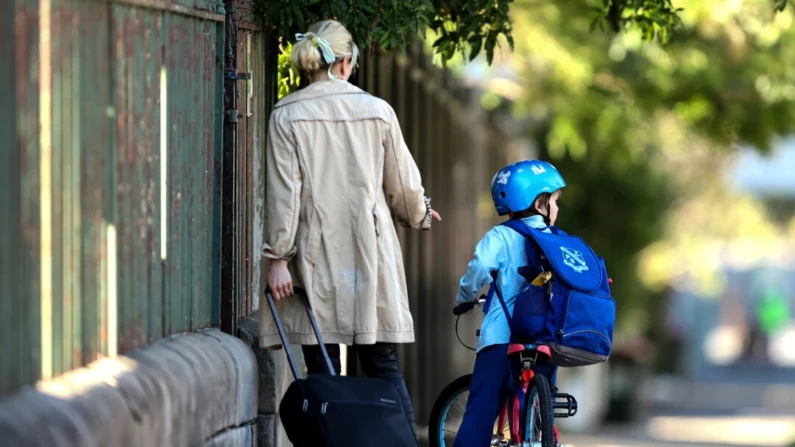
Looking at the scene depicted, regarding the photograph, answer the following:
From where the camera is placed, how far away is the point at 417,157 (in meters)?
13.5

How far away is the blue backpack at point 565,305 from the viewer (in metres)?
6.25

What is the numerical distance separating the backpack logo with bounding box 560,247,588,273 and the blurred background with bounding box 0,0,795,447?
1411mm

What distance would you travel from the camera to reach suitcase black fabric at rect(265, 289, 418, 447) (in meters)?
6.02

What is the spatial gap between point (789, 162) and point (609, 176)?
28.9 metres

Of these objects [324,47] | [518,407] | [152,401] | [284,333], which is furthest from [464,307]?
[152,401]

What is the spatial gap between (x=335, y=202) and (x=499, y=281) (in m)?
0.72

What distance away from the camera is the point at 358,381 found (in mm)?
6152

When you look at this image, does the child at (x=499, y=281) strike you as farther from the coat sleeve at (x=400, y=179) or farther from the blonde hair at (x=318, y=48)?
the blonde hair at (x=318, y=48)

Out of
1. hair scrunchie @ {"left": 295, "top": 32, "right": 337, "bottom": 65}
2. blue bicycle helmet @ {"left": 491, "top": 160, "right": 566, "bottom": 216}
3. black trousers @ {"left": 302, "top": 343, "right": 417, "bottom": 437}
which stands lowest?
black trousers @ {"left": 302, "top": 343, "right": 417, "bottom": 437}

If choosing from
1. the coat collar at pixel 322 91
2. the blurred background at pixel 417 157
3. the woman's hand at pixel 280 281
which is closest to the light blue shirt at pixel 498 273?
the woman's hand at pixel 280 281

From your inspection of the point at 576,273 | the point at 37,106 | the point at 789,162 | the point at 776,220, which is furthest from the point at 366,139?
the point at 776,220

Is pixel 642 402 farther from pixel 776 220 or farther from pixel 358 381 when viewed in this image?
pixel 776 220

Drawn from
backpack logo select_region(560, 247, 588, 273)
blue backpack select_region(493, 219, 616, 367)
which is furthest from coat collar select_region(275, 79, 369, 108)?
backpack logo select_region(560, 247, 588, 273)

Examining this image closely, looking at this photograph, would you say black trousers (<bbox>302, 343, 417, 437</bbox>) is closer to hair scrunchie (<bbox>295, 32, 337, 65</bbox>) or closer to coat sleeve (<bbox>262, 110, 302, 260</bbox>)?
coat sleeve (<bbox>262, 110, 302, 260</bbox>)
